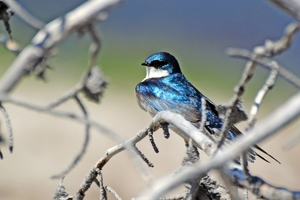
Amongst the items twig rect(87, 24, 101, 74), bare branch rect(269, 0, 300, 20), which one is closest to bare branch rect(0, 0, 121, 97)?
twig rect(87, 24, 101, 74)

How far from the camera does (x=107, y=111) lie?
5.82 m

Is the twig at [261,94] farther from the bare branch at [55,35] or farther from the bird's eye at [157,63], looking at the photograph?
the bird's eye at [157,63]

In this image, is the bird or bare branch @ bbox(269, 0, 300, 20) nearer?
bare branch @ bbox(269, 0, 300, 20)

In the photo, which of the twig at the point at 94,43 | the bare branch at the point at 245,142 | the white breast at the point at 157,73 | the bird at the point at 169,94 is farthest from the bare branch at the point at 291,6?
the white breast at the point at 157,73

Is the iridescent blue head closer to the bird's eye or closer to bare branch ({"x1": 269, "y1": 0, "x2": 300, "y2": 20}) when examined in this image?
the bird's eye

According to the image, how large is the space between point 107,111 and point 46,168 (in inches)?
47.1

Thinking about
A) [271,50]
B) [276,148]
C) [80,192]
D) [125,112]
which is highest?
[125,112]

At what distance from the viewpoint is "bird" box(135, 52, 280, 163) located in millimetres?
2545

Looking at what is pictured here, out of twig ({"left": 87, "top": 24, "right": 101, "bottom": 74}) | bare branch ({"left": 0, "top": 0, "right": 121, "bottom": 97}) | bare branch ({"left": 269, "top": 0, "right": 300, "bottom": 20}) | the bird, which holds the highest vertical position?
the bird

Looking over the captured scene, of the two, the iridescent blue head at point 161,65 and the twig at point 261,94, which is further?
the iridescent blue head at point 161,65

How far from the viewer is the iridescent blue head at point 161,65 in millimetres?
3006

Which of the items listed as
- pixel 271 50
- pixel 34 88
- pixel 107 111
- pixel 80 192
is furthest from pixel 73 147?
pixel 271 50

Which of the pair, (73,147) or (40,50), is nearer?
(40,50)

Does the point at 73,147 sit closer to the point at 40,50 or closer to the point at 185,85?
the point at 185,85
